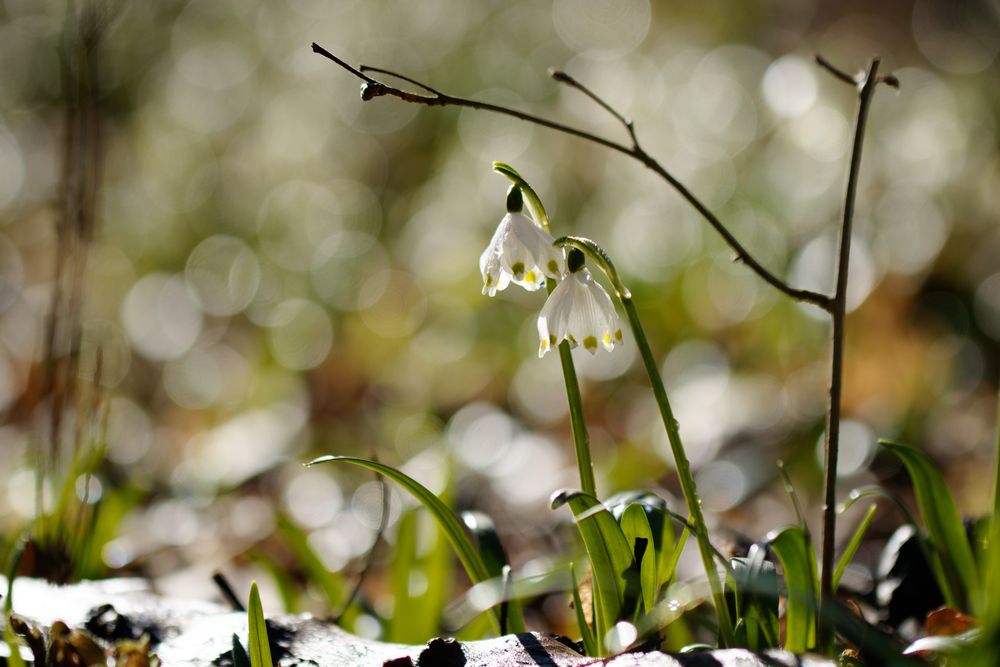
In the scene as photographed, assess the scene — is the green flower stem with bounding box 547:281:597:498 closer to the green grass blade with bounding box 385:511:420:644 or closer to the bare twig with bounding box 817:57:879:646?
the bare twig with bounding box 817:57:879:646

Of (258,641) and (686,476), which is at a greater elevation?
(686,476)

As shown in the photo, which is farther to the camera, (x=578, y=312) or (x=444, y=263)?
(x=444, y=263)

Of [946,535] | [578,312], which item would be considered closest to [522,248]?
[578,312]

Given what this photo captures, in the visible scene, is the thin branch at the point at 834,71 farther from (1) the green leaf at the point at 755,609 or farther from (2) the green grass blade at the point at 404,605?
(2) the green grass blade at the point at 404,605

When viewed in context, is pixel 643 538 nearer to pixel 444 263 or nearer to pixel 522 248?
pixel 522 248

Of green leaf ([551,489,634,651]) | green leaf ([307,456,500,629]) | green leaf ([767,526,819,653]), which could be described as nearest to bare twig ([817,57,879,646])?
green leaf ([767,526,819,653])

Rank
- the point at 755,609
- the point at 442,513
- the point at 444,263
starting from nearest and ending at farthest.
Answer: the point at 755,609, the point at 442,513, the point at 444,263

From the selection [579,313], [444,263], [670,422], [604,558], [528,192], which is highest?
[444,263]
